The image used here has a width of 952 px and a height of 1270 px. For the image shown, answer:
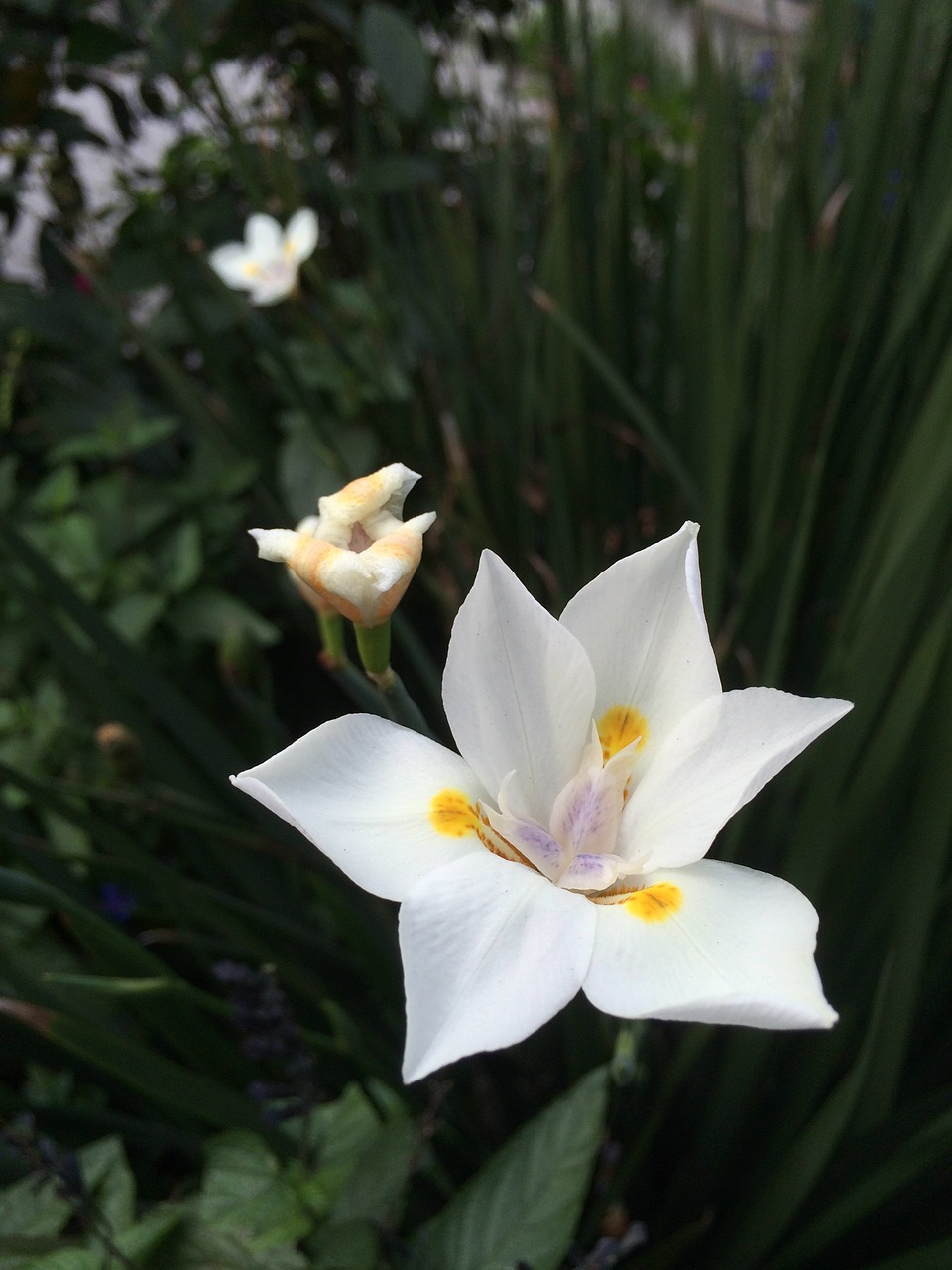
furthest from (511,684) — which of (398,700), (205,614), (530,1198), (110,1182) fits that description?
Result: (205,614)

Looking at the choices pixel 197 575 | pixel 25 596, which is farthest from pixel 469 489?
pixel 25 596

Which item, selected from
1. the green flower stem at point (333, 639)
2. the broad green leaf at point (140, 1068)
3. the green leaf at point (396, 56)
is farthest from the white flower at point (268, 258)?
the broad green leaf at point (140, 1068)

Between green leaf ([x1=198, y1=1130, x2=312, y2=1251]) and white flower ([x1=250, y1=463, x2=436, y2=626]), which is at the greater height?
white flower ([x1=250, y1=463, x2=436, y2=626])

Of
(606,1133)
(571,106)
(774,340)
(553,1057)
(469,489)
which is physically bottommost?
(553,1057)

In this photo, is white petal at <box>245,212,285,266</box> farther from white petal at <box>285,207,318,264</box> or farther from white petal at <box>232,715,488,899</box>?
white petal at <box>232,715,488,899</box>

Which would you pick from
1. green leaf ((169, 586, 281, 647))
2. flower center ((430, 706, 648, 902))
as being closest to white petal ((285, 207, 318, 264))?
green leaf ((169, 586, 281, 647))

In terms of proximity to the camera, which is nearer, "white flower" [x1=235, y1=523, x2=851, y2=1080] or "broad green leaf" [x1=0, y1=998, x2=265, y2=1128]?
"white flower" [x1=235, y1=523, x2=851, y2=1080]

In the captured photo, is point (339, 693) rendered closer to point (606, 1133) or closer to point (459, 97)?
point (606, 1133)

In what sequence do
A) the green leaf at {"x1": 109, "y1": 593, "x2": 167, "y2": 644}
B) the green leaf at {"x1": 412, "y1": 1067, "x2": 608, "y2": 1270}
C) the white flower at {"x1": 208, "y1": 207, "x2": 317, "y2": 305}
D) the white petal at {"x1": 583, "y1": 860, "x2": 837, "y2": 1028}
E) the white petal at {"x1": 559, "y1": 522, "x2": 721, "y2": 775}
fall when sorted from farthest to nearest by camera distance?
the white flower at {"x1": 208, "y1": 207, "x2": 317, "y2": 305} < the green leaf at {"x1": 109, "y1": 593, "x2": 167, "y2": 644} < the green leaf at {"x1": 412, "y1": 1067, "x2": 608, "y2": 1270} < the white petal at {"x1": 559, "y1": 522, "x2": 721, "y2": 775} < the white petal at {"x1": 583, "y1": 860, "x2": 837, "y2": 1028}
